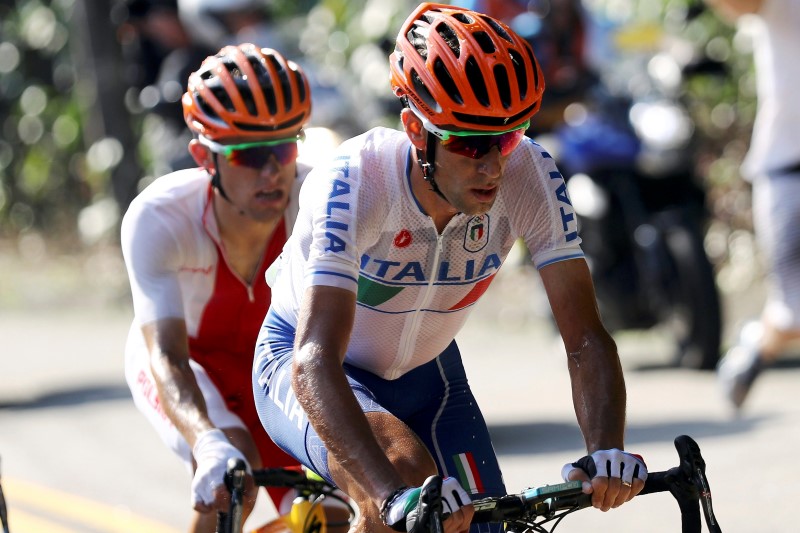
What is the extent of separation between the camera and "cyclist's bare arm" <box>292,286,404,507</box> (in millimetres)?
3914

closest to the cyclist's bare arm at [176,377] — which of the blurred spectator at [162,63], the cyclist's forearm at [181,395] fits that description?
the cyclist's forearm at [181,395]

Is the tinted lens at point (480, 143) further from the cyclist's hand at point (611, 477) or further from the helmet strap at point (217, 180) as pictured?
the helmet strap at point (217, 180)

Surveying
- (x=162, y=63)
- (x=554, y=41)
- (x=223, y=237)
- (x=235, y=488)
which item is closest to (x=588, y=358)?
(x=235, y=488)

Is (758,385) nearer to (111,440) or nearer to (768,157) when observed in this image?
(768,157)

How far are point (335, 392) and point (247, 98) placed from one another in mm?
2053

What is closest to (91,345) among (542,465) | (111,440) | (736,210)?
(111,440)

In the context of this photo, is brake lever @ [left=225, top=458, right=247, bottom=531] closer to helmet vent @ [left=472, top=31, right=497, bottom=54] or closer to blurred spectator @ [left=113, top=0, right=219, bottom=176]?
helmet vent @ [left=472, top=31, right=497, bottom=54]

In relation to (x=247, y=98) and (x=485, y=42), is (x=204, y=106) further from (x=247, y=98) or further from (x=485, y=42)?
(x=485, y=42)

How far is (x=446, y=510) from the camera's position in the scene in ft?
12.1

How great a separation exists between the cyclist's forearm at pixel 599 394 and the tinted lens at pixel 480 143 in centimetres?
57

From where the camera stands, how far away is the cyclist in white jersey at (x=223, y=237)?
5.62 metres

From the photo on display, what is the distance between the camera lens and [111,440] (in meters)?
10.1

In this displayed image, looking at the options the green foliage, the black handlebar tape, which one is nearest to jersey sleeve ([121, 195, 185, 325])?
the black handlebar tape

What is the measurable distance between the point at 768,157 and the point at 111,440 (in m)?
4.26
